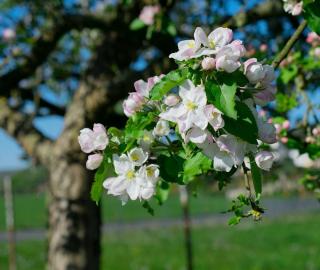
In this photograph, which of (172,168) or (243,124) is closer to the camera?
(243,124)

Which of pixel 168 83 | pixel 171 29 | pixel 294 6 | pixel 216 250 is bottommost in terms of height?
pixel 216 250

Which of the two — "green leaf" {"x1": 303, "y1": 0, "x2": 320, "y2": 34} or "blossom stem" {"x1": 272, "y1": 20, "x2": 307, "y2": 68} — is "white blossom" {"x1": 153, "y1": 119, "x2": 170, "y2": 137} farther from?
"green leaf" {"x1": 303, "y1": 0, "x2": 320, "y2": 34}

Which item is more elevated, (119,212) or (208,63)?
(119,212)

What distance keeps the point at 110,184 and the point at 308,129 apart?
1.61 m

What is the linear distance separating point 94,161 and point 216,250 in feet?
41.8

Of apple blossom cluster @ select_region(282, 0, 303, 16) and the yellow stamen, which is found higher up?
apple blossom cluster @ select_region(282, 0, 303, 16)

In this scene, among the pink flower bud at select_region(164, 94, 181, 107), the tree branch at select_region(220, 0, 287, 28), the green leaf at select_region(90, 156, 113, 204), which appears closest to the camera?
the pink flower bud at select_region(164, 94, 181, 107)

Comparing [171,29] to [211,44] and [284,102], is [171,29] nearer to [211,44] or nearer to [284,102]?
[284,102]

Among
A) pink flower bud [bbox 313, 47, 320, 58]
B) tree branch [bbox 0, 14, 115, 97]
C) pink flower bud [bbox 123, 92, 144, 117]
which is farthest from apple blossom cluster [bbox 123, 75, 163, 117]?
tree branch [bbox 0, 14, 115, 97]

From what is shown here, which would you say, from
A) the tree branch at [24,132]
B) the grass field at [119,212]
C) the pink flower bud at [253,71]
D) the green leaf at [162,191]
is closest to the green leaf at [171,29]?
the tree branch at [24,132]

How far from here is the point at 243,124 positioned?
1486 mm

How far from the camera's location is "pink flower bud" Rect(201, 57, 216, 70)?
4.83 ft

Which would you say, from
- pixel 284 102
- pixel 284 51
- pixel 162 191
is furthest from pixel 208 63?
pixel 284 102

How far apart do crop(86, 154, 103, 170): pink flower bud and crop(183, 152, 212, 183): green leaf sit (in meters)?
0.24
